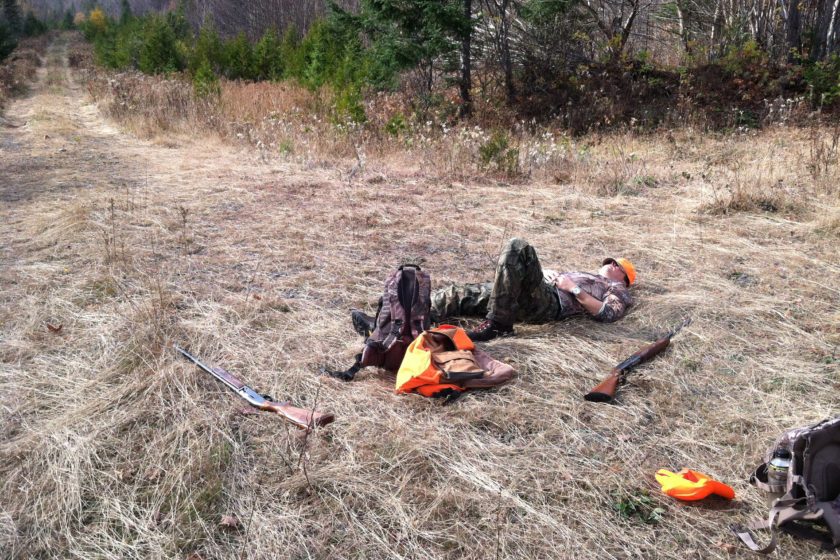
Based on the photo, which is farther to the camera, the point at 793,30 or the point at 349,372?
the point at 793,30

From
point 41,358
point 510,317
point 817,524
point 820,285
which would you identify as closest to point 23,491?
point 41,358

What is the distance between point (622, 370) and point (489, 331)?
77 cm

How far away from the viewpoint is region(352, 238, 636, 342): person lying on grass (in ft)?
11.2

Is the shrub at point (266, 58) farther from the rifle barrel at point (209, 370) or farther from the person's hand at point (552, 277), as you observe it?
the rifle barrel at point (209, 370)

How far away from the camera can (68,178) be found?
7117 millimetres

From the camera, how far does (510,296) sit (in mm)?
3422

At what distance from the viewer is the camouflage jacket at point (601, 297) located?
3658 millimetres

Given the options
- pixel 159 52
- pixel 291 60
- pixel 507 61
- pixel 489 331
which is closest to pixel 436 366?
pixel 489 331

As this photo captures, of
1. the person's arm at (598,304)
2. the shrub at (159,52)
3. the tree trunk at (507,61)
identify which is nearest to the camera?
the person's arm at (598,304)

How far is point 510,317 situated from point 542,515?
148 centimetres

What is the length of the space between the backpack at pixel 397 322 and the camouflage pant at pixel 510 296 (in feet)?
1.30

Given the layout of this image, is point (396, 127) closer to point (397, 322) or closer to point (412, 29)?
point (412, 29)

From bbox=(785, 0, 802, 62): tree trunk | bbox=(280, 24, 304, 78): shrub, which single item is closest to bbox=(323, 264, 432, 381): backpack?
bbox=(785, 0, 802, 62): tree trunk

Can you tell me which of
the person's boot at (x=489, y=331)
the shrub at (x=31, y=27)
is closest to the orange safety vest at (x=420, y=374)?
the person's boot at (x=489, y=331)
